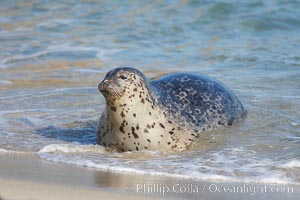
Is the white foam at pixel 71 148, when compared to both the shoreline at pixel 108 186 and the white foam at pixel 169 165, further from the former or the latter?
the shoreline at pixel 108 186

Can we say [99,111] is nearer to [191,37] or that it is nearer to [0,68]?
[0,68]

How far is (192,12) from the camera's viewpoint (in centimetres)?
1358

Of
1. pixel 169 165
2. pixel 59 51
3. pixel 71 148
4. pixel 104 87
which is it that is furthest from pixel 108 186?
pixel 59 51

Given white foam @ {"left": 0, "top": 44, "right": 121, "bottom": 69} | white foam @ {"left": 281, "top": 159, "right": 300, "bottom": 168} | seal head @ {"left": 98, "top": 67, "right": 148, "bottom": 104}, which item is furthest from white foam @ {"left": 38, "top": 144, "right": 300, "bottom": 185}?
white foam @ {"left": 0, "top": 44, "right": 121, "bottom": 69}

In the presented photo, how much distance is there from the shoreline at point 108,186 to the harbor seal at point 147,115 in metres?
0.62

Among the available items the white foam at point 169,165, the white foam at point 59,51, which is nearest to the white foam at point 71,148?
the white foam at point 169,165

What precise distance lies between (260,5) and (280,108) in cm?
641

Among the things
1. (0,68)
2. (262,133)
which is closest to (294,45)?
(0,68)

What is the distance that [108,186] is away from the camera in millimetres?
4867

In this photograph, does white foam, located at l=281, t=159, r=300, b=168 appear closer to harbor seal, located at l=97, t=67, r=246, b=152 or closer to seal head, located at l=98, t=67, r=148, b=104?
harbor seal, located at l=97, t=67, r=246, b=152

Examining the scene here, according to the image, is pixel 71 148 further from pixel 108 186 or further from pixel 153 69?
pixel 153 69

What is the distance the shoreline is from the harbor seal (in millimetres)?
620

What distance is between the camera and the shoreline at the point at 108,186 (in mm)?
4621

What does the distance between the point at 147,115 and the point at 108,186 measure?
1186mm
